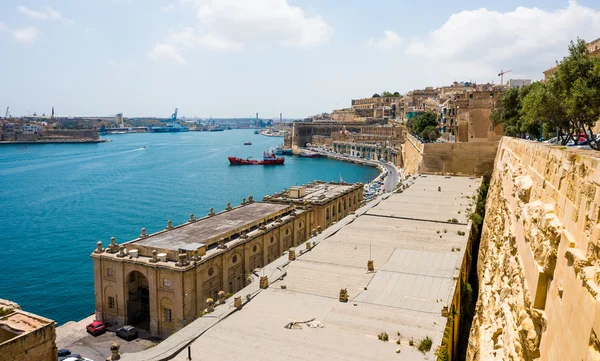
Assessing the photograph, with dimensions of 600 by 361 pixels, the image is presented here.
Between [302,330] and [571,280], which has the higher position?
[571,280]

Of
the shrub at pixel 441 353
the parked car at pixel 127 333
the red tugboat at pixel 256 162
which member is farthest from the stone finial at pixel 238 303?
the red tugboat at pixel 256 162

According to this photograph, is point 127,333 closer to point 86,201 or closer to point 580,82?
point 580,82

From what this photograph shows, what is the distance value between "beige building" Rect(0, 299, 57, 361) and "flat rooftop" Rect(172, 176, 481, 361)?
23.0ft

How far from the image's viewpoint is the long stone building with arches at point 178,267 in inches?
853

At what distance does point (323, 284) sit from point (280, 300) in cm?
197

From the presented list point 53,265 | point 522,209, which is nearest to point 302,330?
point 522,209

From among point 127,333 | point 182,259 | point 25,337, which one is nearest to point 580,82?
point 182,259

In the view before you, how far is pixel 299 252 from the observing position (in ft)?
67.3

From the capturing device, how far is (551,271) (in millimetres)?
7555

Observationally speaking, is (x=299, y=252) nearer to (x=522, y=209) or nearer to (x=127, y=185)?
(x=522, y=209)

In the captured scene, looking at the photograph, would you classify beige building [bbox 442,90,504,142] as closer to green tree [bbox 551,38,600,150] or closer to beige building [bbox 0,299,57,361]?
green tree [bbox 551,38,600,150]

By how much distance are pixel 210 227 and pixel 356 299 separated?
1335cm

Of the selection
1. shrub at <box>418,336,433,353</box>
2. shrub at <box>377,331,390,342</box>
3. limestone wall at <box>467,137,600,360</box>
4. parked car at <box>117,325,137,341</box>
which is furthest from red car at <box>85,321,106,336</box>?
limestone wall at <box>467,137,600,360</box>

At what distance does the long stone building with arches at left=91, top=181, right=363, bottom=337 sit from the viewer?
71.1 ft
